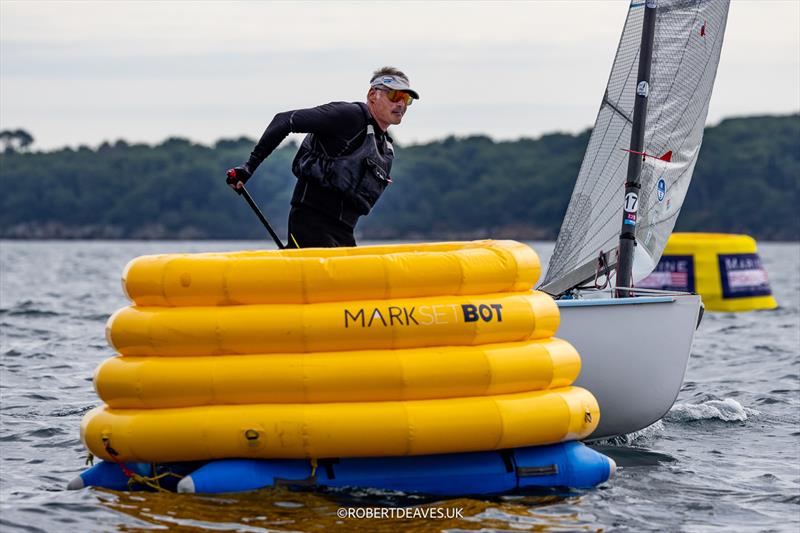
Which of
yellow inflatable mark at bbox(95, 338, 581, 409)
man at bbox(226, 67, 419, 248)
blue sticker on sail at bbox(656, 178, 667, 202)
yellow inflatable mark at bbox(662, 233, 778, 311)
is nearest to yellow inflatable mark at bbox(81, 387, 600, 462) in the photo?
yellow inflatable mark at bbox(95, 338, 581, 409)

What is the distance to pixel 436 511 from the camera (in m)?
6.44

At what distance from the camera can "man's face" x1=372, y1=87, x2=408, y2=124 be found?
7.74 m

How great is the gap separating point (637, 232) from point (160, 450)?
5008 mm

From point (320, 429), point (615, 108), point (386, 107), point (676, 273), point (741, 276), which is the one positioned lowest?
point (320, 429)

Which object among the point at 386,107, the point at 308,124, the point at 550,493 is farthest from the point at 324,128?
the point at 550,493

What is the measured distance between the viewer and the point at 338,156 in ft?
25.5

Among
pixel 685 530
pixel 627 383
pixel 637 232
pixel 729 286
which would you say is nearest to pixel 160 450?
pixel 685 530

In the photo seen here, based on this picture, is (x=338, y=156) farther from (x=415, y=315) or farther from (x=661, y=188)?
(x=661, y=188)

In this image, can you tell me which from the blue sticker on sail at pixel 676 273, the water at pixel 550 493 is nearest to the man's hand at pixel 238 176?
the water at pixel 550 493

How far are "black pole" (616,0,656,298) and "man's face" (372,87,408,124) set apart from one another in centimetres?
262

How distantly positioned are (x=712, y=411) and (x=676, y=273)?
9.93 meters

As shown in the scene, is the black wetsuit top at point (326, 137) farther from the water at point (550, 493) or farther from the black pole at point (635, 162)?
the black pole at point (635, 162)

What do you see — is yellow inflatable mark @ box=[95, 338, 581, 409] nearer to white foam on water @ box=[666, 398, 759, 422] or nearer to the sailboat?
the sailboat

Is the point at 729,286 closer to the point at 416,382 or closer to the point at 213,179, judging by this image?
the point at 416,382
